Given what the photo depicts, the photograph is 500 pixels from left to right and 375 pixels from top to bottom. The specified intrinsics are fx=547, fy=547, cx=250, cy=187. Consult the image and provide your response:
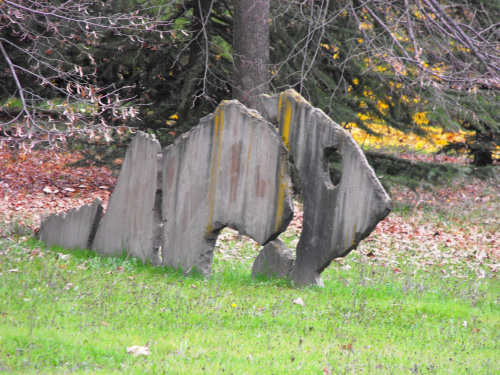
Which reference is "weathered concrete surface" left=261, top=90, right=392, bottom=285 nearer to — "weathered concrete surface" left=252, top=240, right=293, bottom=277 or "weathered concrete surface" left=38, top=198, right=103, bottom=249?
"weathered concrete surface" left=252, top=240, right=293, bottom=277

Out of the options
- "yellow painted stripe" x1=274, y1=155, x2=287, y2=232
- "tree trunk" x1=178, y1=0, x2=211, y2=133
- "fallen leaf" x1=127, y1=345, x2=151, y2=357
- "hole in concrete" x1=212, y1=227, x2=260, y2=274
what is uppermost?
"tree trunk" x1=178, y1=0, x2=211, y2=133

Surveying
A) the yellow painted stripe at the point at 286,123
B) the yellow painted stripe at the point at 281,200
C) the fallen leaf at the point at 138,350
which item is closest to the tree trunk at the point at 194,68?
the yellow painted stripe at the point at 286,123

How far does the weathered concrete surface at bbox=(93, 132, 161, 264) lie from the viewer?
6.93 metres

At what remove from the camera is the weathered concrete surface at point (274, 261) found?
6.33 meters

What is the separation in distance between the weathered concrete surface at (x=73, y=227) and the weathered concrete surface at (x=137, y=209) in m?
0.14

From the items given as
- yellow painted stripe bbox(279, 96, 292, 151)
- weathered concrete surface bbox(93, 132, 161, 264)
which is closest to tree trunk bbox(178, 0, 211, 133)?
weathered concrete surface bbox(93, 132, 161, 264)

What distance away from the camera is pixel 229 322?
4832mm

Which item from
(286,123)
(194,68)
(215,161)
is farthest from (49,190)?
(286,123)

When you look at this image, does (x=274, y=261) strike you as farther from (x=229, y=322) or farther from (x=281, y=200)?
(x=229, y=322)

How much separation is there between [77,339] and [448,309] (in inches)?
150

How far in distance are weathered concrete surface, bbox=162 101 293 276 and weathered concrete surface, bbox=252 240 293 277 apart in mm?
391

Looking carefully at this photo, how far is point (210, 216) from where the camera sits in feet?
21.1

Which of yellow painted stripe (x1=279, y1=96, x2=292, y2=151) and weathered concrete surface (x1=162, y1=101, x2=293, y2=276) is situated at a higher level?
yellow painted stripe (x1=279, y1=96, x2=292, y2=151)

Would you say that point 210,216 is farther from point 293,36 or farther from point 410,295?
point 293,36
